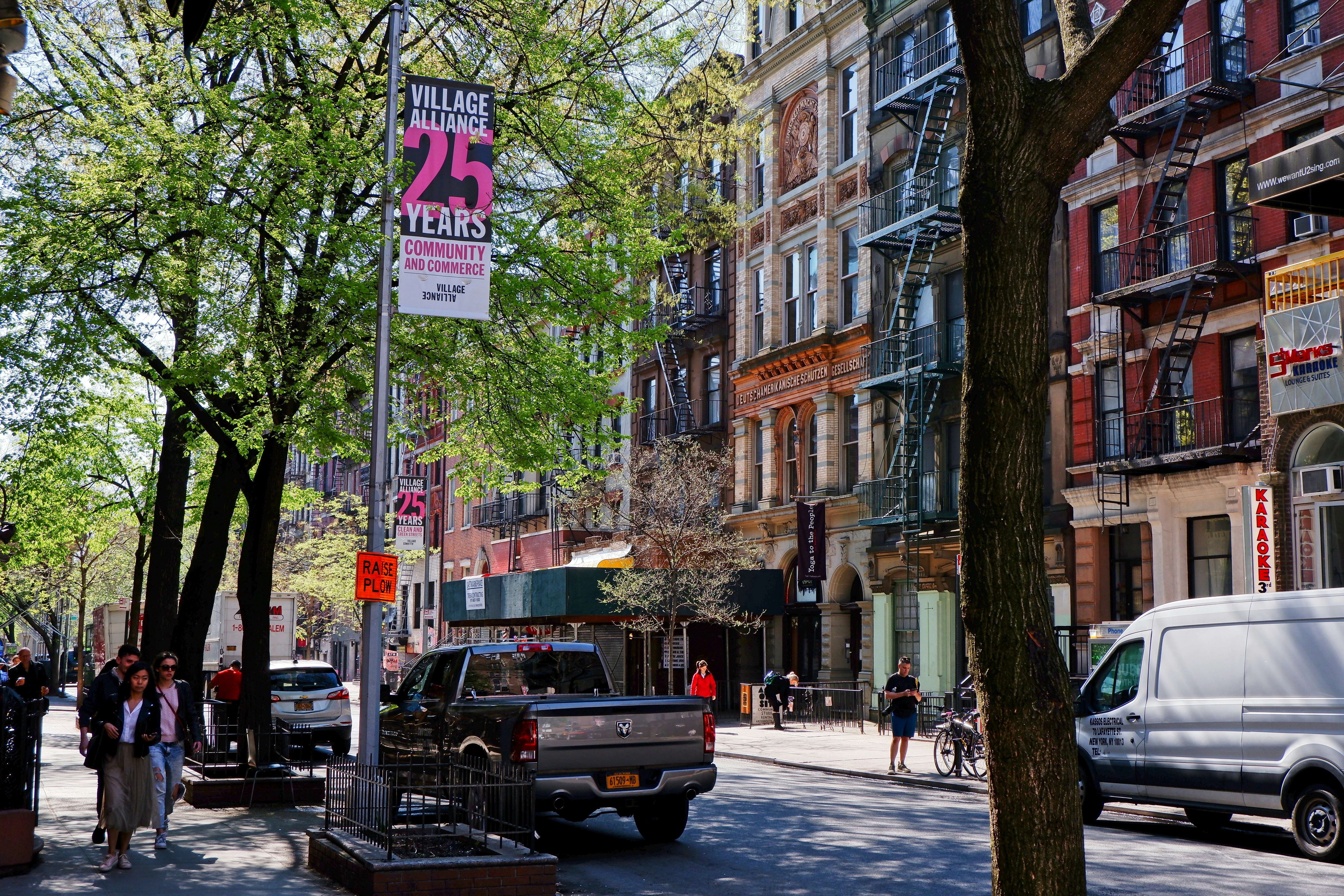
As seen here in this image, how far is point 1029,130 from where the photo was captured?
18.7ft

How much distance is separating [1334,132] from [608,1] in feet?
26.9

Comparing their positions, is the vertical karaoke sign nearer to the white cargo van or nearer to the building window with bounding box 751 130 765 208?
the white cargo van

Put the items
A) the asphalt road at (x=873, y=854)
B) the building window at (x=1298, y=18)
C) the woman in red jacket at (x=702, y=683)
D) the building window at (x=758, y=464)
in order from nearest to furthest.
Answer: the asphalt road at (x=873, y=854) → the building window at (x=1298, y=18) → the woman in red jacket at (x=702, y=683) → the building window at (x=758, y=464)

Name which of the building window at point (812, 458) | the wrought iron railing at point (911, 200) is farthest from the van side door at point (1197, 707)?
the building window at point (812, 458)

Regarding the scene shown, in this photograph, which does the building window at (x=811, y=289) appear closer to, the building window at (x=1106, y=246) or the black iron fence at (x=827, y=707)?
the black iron fence at (x=827, y=707)

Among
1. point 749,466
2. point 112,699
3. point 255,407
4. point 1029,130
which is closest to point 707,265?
point 749,466

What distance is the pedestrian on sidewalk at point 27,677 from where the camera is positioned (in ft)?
64.0

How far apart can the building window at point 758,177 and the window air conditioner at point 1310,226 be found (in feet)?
62.1

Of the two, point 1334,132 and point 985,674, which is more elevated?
point 1334,132

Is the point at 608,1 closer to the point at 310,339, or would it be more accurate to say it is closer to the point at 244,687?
the point at 310,339

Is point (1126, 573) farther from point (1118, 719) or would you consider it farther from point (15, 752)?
point (15, 752)

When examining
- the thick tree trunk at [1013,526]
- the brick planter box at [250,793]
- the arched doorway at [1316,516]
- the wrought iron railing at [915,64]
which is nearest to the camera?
the thick tree trunk at [1013,526]

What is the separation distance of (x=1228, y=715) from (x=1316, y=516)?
10.0 m

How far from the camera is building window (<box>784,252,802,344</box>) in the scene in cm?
3756
